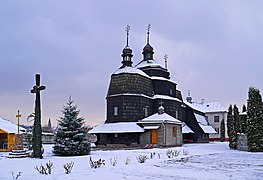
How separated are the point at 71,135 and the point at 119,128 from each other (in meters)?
12.8

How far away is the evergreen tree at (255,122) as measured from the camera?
25875mm

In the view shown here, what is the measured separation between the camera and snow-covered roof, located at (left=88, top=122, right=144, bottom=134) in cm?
3416

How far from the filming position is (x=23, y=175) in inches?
454

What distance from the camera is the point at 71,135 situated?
72.9ft

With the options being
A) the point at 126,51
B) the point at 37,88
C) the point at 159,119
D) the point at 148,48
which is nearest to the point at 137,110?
the point at 159,119

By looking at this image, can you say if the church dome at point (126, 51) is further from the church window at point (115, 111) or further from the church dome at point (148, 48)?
the church window at point (115, 111)

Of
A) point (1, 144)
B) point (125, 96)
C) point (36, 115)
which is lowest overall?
point (1, 144)

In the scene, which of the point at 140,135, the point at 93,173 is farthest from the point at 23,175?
the point at 140,135

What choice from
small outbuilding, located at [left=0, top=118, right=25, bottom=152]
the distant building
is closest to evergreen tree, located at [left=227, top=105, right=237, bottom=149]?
small outbuilding, located at [left=0, top=118, right=25, bottom=152]

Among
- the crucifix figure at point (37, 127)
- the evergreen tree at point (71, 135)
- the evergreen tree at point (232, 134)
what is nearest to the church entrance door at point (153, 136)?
the evergreen tree at point (232, 134)

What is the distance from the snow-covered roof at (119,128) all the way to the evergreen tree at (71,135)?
1167cm

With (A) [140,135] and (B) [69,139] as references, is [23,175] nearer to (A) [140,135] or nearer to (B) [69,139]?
(B) [69,139]

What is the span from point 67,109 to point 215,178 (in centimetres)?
1383

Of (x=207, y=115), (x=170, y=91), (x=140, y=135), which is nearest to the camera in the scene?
(x=140, y=135)
